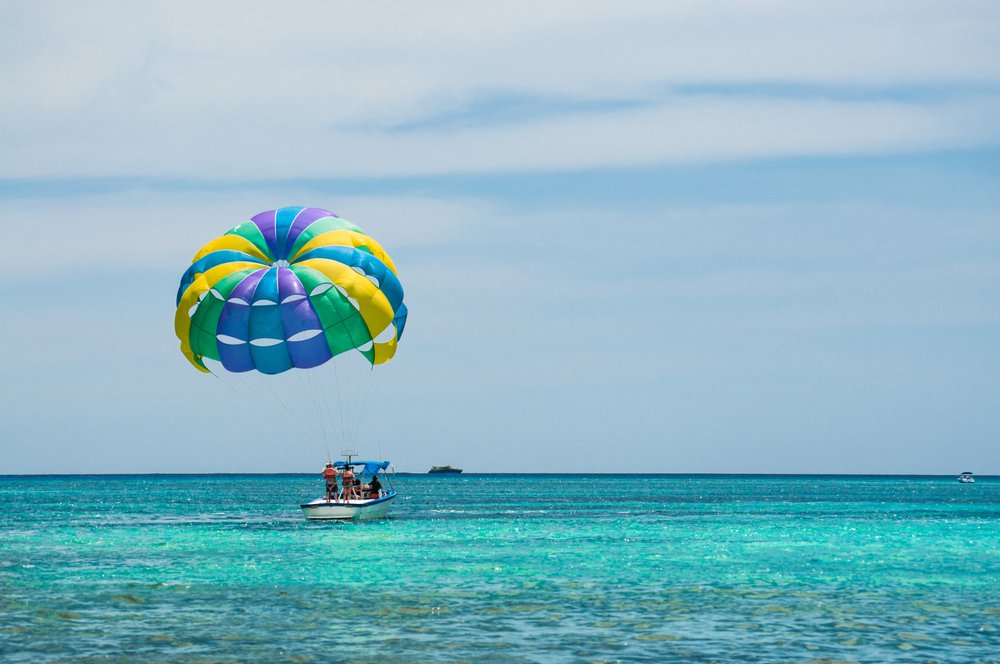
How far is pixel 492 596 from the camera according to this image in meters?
21.8

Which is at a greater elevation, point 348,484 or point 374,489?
point 348,484

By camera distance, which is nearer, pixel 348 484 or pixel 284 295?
pixel 284 295

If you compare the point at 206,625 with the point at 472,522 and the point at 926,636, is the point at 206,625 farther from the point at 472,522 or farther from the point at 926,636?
the point at 472,522

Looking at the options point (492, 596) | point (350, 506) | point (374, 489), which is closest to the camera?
point (492, 596)

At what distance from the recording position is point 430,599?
2133cm

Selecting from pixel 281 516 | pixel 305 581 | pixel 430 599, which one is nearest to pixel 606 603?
pixel 430 599

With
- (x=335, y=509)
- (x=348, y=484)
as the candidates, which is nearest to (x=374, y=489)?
(x=348, y=484)

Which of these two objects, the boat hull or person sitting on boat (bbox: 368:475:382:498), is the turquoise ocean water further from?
person sitting on boat (bbox: 368:475:382:498)

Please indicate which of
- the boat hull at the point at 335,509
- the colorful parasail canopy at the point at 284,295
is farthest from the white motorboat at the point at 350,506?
the colorful parasail canopy at the point at 284,295

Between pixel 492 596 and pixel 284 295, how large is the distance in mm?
11701

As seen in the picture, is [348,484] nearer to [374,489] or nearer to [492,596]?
[374,489]

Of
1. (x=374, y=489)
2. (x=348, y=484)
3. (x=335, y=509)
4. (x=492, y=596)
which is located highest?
(x=348, y=484)

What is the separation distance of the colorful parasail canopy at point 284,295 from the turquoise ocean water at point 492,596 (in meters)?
5.22

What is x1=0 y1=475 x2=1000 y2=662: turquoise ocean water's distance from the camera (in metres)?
16.4
